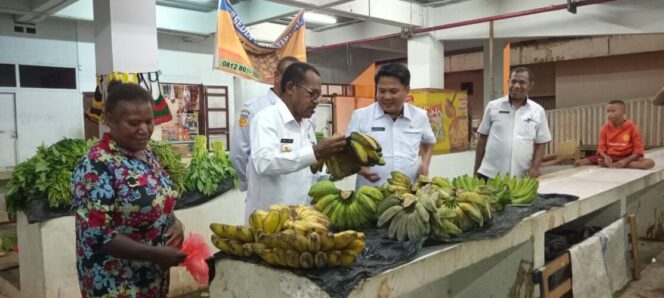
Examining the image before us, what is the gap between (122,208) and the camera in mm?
1695

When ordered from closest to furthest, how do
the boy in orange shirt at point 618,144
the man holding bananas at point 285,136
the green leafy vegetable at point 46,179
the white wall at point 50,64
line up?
1. the man holding bananas at point 285,136
2. the green leafy vegetable at point 46,179
3. the boy in orange shirt at point 618,144
4. the white wall at point 50,64

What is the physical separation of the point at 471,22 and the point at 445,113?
149 centimetres

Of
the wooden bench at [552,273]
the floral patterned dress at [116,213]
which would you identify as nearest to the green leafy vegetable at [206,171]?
the floral patterned dress at [116,213]

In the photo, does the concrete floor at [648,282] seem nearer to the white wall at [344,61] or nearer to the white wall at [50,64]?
the white wall at [50,64]

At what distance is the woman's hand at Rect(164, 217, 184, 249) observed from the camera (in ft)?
6.13

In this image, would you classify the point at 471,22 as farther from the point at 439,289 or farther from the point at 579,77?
the point at 579,77

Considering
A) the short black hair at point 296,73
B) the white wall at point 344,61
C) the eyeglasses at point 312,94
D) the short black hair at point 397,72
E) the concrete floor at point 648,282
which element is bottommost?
the concrete floor at point 648,282

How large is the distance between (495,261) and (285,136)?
4.86 ft

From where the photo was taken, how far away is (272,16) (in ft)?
24.8

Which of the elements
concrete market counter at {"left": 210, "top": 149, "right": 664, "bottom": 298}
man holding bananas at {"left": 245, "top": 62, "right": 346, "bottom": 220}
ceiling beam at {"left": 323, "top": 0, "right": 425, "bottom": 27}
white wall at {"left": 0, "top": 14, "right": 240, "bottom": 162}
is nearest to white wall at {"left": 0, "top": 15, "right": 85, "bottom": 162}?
white wall at {"left": 0, "top": 14, "right": 240, "bottom": 162}

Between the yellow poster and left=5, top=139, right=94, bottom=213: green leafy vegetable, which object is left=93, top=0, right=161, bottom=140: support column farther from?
the yellow poster

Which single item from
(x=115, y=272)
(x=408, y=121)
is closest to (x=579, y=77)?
(x=408, y=121)

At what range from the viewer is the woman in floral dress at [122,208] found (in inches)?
65.6

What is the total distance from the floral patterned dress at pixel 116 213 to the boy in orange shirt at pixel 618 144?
4843 millimetres
